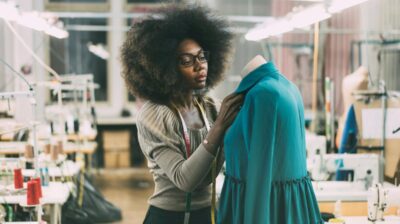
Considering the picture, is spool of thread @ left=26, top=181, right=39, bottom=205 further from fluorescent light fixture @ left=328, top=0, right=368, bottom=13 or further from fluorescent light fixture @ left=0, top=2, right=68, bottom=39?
fluorescent light fixture @ left=328, top=0, right=368, bottom=13

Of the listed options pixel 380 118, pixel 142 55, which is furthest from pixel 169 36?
pixel 380 118

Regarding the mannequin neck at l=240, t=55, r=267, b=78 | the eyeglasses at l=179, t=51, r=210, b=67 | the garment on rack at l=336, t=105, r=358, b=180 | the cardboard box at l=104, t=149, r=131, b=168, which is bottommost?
the cardboard box at l=104, t=149, r=131, b=168

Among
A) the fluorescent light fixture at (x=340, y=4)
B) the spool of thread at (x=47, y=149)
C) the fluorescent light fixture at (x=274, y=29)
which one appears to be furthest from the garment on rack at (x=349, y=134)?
the spool of thread at (x=47, y=149)

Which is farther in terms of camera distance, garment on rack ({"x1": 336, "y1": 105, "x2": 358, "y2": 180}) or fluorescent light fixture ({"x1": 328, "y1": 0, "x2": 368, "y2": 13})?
garment on rack ({"x1": 336, "y1": 105, "x2": 358, "y2": 180})

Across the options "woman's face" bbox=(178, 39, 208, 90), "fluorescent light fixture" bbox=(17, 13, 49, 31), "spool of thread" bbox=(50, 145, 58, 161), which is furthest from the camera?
"spool of thread" bbox=(50, 145, 58, 161)

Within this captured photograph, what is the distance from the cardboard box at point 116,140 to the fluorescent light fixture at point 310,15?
16.8 ft

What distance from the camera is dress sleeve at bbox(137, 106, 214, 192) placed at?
5.06 ft

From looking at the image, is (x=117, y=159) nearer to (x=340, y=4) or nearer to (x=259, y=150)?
(x=340, y=4)

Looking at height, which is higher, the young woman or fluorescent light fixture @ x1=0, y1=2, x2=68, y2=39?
fluorescent light fixture @ x1=0, y1=2, x2=68, y2=39

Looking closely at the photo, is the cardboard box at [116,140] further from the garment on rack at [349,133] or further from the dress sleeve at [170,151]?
the dress sleeve at [170,151]

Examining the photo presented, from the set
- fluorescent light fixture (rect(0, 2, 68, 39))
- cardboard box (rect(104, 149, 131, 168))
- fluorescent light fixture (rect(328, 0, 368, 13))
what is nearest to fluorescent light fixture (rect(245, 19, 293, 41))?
fluorescent light fixture (rect(328, 0, 368, 13))

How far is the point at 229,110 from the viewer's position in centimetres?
155

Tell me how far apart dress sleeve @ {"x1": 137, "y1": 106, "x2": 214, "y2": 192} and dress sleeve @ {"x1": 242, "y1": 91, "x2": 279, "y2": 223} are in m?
0.13

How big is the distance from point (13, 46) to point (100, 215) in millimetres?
2620
